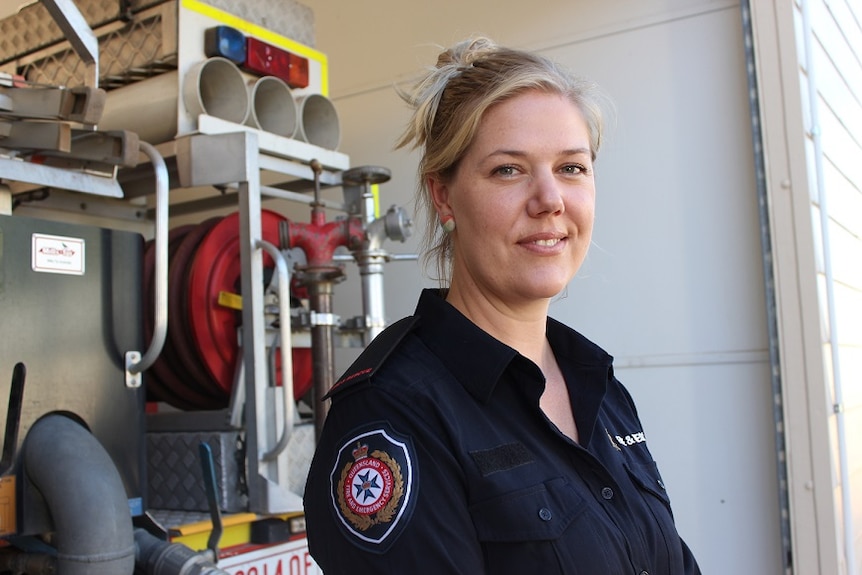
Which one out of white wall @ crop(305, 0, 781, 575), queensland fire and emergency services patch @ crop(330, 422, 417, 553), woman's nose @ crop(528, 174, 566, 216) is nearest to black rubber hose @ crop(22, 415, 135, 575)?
queensland fire and emergency services patch @ crop(330, 422, 417, 553)

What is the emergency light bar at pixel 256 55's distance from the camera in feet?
11.6

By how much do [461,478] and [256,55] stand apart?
2.81 m

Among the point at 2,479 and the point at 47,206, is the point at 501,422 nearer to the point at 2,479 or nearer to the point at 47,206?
the point at 2,479

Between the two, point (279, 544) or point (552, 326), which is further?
point (279, 544)

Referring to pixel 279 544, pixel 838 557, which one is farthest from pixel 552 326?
pixel 838 557

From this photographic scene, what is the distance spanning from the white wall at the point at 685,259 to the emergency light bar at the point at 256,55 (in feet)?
3.48

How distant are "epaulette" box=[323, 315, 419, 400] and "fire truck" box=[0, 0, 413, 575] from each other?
4.08 ft

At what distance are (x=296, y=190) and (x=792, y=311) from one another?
2330 millimetres

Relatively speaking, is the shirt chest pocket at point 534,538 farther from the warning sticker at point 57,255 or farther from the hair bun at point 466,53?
the warning sticker at point 57,255

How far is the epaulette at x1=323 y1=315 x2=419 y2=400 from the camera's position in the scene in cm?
132

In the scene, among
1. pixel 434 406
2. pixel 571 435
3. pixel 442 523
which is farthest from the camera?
pixel 571 435

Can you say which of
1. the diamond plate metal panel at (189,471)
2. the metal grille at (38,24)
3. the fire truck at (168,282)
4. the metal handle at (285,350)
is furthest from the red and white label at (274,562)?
the metal grille at (38,24)

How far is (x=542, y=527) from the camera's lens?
1.27m

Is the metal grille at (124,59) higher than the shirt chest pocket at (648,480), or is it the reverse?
the metal grille at (124,59)
